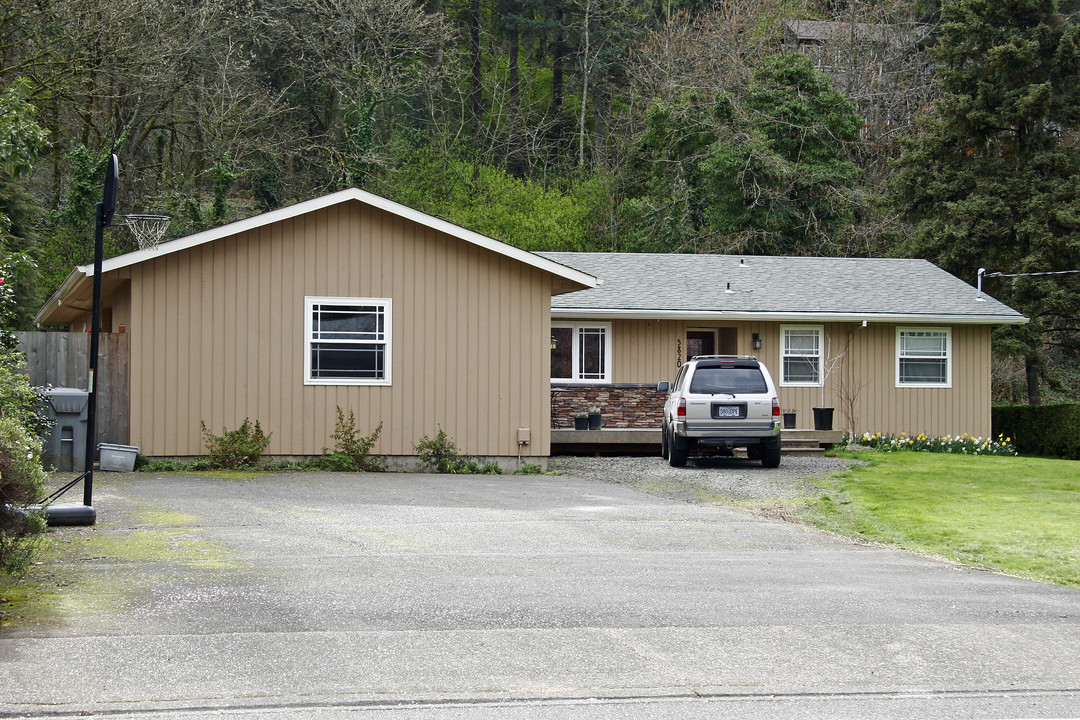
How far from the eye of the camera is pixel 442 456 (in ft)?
57.2

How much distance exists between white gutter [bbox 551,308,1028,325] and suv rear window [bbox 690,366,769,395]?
4659mm

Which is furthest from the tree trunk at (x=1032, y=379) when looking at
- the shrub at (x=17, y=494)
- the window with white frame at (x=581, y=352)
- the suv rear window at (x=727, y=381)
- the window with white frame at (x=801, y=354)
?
the shrub at (x=17, y=494)

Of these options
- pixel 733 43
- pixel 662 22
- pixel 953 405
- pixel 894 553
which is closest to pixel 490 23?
pixel 662 22

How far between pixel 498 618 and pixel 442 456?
34.3 ft

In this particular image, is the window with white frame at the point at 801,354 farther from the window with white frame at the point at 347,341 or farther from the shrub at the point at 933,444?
the window with white frame at the point at 347,341

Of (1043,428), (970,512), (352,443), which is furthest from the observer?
(1043,428)

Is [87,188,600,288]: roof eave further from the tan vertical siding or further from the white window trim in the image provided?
the white window trim

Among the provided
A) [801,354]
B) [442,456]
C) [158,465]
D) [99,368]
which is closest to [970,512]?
[442,456]

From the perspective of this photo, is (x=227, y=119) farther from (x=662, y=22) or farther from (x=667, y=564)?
(x=667, y=564)

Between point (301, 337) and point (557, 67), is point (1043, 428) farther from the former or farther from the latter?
point (557, 67)

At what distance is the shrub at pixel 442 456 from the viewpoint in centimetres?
1734

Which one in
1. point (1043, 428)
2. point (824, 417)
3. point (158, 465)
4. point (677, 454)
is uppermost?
point (824, 417)

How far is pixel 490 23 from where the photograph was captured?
4247cm

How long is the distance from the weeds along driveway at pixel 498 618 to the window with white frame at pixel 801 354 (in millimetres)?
12622
